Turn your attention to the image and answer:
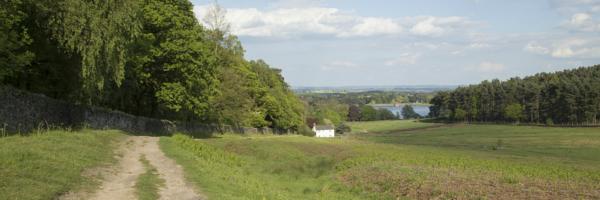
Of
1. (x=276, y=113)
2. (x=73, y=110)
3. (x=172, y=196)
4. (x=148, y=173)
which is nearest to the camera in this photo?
(x=172, y=196)

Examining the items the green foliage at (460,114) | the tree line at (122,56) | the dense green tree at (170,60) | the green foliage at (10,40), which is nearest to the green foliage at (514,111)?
the green foliage at (460,114)

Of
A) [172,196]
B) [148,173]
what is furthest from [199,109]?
[172,196]

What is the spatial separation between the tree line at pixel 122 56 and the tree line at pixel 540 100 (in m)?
114

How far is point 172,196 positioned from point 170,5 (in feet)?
104

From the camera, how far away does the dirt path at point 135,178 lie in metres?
15.5

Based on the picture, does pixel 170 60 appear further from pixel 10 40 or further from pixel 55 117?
pixel 10 40

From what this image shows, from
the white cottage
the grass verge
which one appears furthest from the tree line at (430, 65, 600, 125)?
the grass verge

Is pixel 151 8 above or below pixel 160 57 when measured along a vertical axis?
above

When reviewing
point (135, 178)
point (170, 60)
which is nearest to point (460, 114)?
point (170, 60)

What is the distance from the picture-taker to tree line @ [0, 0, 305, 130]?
28.8 meters

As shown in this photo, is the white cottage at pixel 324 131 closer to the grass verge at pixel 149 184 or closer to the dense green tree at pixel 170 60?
the dense green tree at pixel 170 60

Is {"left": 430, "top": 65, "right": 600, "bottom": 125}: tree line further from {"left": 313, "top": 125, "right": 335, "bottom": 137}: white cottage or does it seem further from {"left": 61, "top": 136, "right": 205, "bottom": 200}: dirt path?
{"left": 61, "top": 136, "right": 205, "bottom": 200}: dirt path

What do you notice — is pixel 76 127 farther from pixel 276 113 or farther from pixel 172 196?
pixel 276 113

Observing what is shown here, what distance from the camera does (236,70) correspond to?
7856cm
